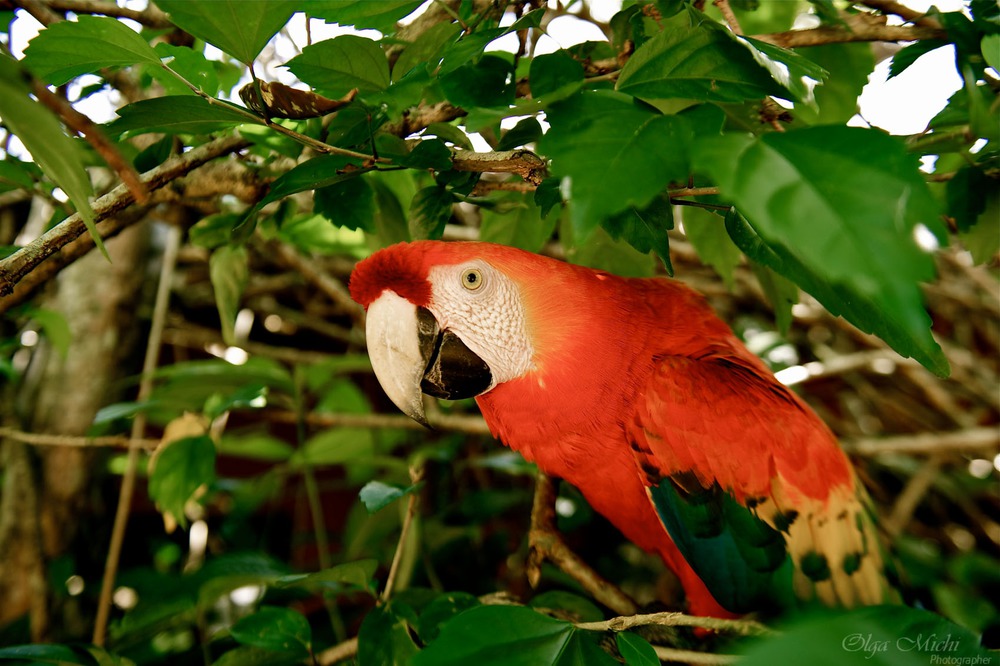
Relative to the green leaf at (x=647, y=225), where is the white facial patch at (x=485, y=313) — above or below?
below

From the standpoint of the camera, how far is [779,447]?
30.9 inches

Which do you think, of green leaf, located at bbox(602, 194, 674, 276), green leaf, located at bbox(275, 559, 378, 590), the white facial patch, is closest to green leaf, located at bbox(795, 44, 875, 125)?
green leaf, located at bbox(602, 194, 674, 276)

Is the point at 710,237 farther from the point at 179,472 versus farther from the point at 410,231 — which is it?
the point at 179,472

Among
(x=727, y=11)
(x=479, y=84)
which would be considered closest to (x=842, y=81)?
(x=727, y=11)

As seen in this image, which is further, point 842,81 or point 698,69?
point 842,81

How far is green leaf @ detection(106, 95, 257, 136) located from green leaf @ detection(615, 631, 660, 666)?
0.54 m

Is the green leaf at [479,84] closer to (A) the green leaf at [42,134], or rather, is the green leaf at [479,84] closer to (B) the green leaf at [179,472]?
(A) the green leaf at [42,134]

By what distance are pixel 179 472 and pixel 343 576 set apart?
38cm

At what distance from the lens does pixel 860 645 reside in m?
0.33

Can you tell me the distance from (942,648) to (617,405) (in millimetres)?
416

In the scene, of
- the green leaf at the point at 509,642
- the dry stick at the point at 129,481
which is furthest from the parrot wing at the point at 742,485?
the dry stick at the point at 129,481

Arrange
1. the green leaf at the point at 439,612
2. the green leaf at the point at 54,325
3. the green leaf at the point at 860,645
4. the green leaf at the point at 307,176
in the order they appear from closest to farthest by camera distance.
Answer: the green leaf at the point at 860,645, the green leaf at the point at 307,176, the green leaf at the point at 439,612, the green leaf at the point at 54,325

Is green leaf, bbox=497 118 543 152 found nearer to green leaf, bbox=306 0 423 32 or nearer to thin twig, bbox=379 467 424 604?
green leaf, bbox=306 0 423 32

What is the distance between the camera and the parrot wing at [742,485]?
753 mm
